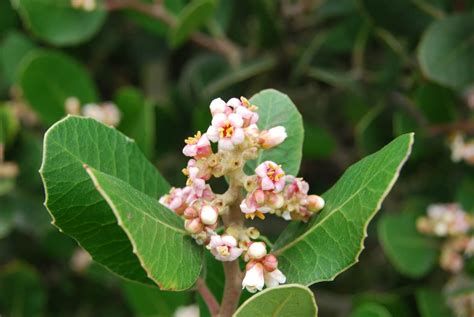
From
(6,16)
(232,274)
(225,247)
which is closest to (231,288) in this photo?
(232,274)

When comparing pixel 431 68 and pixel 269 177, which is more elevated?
pixel 269 177

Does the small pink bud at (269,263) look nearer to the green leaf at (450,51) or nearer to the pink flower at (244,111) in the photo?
the pink flower at (244,111)

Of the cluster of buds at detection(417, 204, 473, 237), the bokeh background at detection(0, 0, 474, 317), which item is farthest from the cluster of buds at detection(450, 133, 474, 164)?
the cluster of buds at detection(417, 204, 473, 237)

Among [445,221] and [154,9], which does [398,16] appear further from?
[154,9]

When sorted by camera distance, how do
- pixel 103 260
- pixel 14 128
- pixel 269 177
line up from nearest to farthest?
1. pixel 269 177
2. pixel 103 260
3. pixel 14 128

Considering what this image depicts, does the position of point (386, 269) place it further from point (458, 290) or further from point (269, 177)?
point (269, 177)

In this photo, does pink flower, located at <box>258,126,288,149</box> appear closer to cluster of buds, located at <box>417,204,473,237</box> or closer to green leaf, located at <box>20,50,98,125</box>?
cluster of buds, located at <box>417,204,473,237</box>

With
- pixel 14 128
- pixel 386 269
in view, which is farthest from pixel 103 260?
pixel 386 269

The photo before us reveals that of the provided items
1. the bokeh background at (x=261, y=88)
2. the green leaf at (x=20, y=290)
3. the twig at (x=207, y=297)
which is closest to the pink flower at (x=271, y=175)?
the twig at (x=207, y=297)
